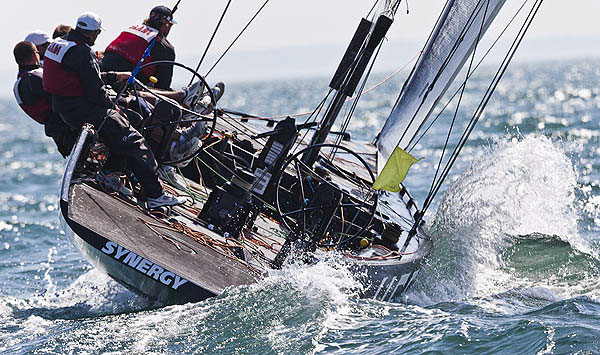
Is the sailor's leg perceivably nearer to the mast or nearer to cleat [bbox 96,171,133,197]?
cleat [bbox 96,171,133,197]

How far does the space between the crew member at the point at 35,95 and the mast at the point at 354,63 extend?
76.1 inches

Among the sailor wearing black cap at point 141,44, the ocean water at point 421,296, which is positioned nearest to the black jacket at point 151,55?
the sailor wearing black cap at point 141,44

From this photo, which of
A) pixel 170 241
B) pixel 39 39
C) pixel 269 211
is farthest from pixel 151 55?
pixel 170 241

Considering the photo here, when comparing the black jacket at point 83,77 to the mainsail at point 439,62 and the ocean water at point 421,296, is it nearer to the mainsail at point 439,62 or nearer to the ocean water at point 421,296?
the ocean water at point 421,296

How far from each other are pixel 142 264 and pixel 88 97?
126cm

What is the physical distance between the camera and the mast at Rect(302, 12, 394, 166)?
22.5 feet

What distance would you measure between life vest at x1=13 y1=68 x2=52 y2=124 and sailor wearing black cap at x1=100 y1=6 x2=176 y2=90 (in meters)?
0.89

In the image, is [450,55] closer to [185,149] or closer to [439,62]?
[439,62]

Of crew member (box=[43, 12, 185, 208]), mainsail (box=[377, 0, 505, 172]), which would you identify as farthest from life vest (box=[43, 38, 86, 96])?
mainsail (box=[377, 0, 505, 172])

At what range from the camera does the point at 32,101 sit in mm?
6121

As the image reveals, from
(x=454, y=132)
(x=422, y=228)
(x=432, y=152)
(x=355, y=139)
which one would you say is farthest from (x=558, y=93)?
(x=422, y=228)

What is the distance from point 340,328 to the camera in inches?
197

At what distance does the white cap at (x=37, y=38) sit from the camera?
6.60 m

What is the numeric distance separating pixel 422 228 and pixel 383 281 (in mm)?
1570
